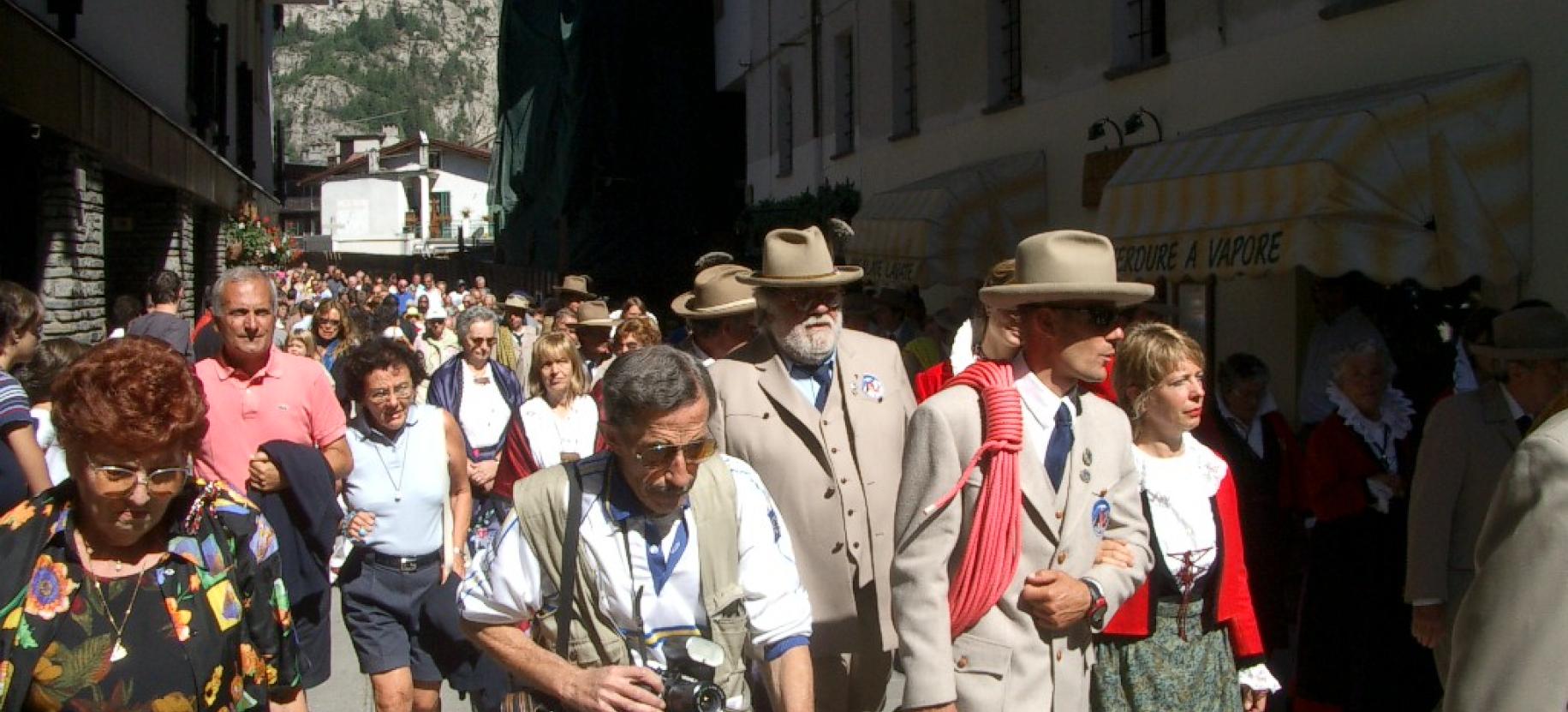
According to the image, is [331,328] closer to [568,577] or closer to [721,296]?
[721,296]

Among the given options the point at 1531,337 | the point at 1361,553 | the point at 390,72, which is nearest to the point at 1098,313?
the point at 1531,337

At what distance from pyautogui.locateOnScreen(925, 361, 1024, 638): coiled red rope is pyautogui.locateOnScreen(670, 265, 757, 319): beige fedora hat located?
2166 mm

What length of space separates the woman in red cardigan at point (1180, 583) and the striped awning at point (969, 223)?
9.62 meters

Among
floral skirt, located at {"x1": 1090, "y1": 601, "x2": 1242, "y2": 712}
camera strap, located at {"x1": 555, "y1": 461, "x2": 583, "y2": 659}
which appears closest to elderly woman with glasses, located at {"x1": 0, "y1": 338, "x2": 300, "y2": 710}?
camera strap, located at {"x1": 555, "y1": 461, "x2": 583, "y2": 659}

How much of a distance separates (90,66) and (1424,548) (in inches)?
376

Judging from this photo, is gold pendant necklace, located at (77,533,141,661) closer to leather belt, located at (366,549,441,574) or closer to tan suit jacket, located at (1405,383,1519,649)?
leather belt, located at (366,549,441,574)

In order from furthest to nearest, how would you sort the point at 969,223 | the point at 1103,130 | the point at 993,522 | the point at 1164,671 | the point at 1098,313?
1. the point at 969,223
2. the point at 1103,130
3. the point at 1164,671
4. the point at 1098,313
5. the point at 993,522

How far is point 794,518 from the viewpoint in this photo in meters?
4.45

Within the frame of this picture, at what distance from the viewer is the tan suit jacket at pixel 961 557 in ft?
11.1

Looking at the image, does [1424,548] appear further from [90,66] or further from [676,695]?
[90,66]

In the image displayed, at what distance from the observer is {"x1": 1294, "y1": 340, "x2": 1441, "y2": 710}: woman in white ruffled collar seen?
585 centimetres

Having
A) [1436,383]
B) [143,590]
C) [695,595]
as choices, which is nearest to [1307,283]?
[1436,383]

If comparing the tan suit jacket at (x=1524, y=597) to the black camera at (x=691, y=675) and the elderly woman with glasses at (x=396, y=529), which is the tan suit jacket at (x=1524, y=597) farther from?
the elderly woman with glasses at (x=396, y=529)

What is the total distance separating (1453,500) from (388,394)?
391 cm
